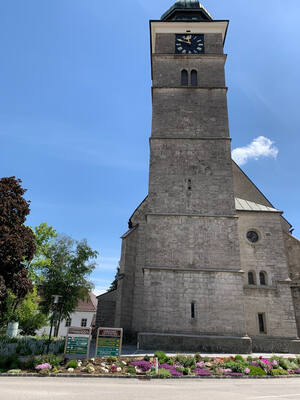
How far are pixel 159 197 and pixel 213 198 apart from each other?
311cm

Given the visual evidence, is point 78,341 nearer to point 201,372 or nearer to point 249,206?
point 201,372

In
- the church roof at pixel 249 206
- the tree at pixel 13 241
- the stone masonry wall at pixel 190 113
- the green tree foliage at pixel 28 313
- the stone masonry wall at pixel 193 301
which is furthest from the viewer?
the stone masonry wall at pixel 190 113

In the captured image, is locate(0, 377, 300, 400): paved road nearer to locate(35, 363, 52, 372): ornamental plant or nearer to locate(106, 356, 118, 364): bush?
locate(35, 363, 52, 372): ornamental plant

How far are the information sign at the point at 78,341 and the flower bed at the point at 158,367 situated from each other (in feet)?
1.43

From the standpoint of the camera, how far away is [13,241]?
12.5m

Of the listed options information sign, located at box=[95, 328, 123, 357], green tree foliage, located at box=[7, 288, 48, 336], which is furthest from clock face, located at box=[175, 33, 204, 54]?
green tree foliage, located at box=[7, 288, 48, 336]

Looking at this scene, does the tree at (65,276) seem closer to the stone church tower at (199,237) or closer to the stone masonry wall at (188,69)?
the stone church tower at (199,237)

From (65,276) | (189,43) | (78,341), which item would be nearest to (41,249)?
(65,276)

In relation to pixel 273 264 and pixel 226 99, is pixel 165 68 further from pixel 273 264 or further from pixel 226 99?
pixel 273 264

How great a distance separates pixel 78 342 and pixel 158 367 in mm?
3084

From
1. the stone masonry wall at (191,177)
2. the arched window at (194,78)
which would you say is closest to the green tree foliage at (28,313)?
the stone masonry wall at (191,177)

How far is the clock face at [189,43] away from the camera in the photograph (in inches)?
813

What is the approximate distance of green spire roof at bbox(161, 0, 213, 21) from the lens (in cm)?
2284

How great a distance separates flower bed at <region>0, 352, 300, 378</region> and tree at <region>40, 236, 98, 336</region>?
9.56 m
